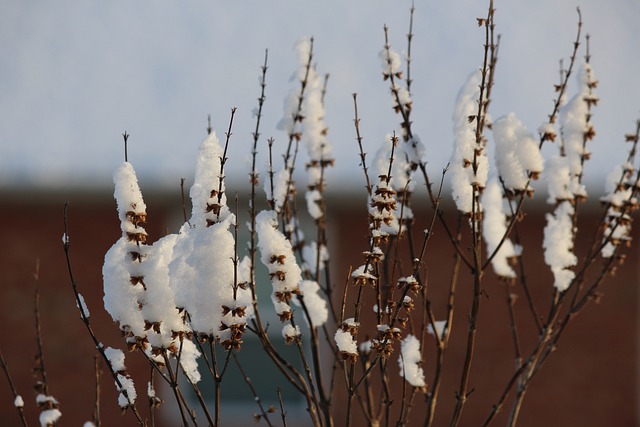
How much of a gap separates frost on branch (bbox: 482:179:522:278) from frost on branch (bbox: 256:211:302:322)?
1.18m

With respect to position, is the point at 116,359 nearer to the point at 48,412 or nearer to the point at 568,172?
the point at 48,412

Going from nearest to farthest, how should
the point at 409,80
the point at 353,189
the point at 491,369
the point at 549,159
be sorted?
the point at 409,80 → the point at 549,159 → the point at 353,189 → the point at 491,369

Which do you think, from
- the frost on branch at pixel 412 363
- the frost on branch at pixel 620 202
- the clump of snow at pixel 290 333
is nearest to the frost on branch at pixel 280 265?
the clump of snow at pixel 290 333

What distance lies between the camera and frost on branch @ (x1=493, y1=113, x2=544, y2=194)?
289 centimetres

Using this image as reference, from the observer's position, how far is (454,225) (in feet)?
29.6

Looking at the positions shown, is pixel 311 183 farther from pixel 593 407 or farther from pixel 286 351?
pixel 593 407

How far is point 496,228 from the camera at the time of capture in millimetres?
3492

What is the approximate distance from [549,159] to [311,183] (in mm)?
1025

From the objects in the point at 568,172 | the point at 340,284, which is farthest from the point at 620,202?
the point at 340,284

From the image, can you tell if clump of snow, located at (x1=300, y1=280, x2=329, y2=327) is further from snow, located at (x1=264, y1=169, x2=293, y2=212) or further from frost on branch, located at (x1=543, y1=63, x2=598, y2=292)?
frost on branch, located at (x1=543, y1=63, x2=598, y2=292)

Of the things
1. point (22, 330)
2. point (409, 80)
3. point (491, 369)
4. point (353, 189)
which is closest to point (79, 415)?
point (22, 330)

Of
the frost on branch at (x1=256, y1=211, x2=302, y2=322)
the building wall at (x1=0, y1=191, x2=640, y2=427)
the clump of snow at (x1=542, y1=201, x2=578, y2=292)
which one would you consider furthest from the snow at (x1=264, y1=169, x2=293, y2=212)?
the building wall at (x1=0, y1=191, x2=640, y2=427)

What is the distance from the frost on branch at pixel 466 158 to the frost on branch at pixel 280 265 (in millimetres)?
676

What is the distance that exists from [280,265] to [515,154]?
0.99 m
